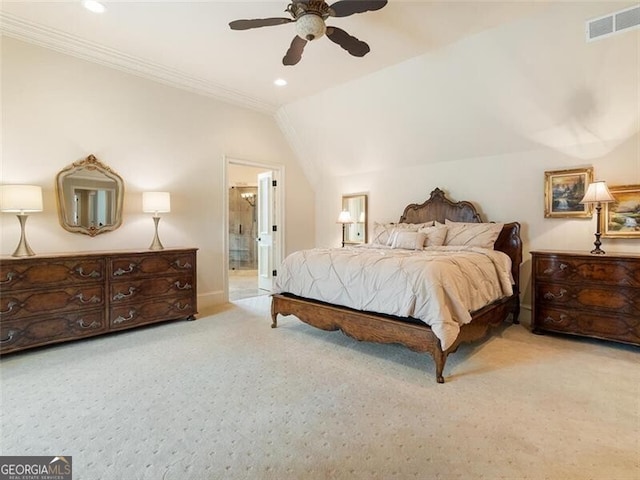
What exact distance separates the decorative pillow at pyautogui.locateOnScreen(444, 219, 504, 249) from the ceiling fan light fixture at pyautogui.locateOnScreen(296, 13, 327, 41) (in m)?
2.75

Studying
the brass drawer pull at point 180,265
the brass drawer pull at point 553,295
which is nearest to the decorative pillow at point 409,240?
the brass drawer pull at point 553,295

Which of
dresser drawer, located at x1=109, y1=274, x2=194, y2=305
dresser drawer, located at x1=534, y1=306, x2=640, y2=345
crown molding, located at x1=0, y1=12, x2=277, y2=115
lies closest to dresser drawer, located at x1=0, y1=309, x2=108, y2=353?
dresser drawer, located at x1=109, y1=274, x2=194, y2=305

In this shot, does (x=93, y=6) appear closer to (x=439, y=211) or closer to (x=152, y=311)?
(x=152, y=311)

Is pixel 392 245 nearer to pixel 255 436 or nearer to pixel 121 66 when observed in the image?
pixel 255 436

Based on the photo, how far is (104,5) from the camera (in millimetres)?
2799

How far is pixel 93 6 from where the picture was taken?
2818 mm

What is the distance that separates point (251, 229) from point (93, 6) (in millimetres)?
6485

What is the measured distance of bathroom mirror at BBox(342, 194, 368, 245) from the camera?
5574mm

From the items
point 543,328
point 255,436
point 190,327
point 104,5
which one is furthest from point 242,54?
point 543,328

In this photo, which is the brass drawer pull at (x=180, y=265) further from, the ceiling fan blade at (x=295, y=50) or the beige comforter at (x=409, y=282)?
the ceiling fan blade at (x=295, y=50)

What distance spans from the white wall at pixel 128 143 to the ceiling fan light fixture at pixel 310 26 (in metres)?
2.61

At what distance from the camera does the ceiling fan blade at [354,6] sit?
7.14 feet

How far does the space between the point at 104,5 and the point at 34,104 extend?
1278mm

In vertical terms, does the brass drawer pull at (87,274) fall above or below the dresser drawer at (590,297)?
above
